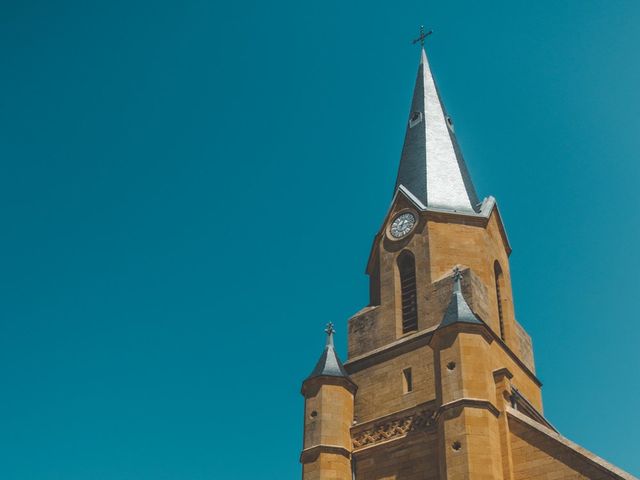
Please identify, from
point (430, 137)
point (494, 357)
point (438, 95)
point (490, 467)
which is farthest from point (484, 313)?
point (438, 95)

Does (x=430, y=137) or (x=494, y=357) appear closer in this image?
(x=494, y=357)

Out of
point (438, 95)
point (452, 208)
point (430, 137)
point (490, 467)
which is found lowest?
point (490, 467)

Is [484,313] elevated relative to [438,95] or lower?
lower

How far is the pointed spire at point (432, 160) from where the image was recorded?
105ft

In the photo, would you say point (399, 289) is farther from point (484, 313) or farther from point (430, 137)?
point (430, 137)

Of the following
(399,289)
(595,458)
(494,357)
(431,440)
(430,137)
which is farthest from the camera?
(430,137)

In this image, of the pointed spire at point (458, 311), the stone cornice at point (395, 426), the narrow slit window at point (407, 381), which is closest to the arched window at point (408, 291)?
the narrow slit window at point (407, 381)

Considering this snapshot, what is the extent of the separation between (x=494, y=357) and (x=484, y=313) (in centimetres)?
156

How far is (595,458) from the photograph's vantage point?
22.3 metres

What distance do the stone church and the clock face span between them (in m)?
0.05

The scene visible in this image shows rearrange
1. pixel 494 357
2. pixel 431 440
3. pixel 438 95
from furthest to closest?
1. pixel 438 95
2. pixel 494 357
3. pixel 431 440

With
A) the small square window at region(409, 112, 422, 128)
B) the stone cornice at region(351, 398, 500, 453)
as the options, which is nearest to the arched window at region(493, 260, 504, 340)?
the stone cornice at region(351, 398, 500, 453)

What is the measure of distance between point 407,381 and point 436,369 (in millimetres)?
1913

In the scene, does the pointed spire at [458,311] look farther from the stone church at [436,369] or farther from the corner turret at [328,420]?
the corner turret at [328,420]
